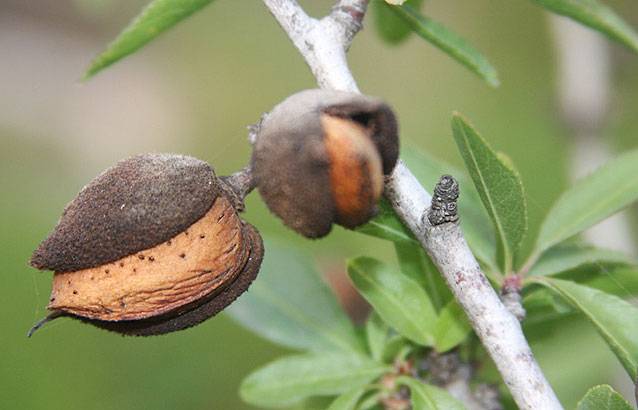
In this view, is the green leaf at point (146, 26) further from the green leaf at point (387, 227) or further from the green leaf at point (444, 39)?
the green leaf at point (387, 227)

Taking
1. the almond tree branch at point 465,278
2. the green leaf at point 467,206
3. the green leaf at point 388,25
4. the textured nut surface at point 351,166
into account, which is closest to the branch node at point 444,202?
the almond tree branch at point 465,278

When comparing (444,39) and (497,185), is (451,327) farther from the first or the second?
(444,39)

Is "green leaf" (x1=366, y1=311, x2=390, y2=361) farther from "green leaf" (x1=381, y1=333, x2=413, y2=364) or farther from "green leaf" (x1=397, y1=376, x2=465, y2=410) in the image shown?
"green leaf" (x1=397, y1=376, x2=465, y2=410)

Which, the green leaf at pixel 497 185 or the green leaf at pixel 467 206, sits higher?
the green leaf at pixel 497 185

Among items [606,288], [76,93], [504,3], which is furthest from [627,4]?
[76,93]

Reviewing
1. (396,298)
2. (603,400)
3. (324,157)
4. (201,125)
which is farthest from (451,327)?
(201,125)

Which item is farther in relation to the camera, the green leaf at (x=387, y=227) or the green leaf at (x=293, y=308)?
the green leaf at (x=293, y=308)
